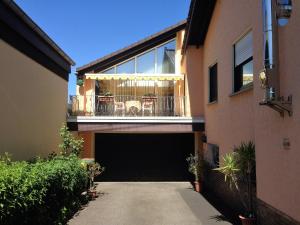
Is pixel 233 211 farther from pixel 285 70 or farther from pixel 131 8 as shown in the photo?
pixel 131 8

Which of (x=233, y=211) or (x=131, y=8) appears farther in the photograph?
(x=131, y=8)

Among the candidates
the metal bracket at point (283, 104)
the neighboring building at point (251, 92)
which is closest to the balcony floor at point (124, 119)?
the neighboring building at point (251, 92)

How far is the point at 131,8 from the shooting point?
1844 centimetres

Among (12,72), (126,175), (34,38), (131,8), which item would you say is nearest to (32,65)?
(34,38)

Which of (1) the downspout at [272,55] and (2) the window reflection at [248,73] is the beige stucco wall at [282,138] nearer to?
(1) the downspout at [272,55]

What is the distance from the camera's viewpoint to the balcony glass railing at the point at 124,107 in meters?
20.3

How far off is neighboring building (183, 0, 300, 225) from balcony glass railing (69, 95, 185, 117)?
2409mm

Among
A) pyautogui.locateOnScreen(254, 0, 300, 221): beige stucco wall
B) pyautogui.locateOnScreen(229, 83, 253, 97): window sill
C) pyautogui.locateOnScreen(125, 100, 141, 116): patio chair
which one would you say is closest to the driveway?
pyautogui.locateOnScreen(254, 0, 300, 221): beige stucco wall

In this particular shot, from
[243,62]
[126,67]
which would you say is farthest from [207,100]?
[126,67]

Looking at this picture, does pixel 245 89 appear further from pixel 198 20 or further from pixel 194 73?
pixel 194 73

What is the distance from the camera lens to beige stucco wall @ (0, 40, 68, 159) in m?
11.4

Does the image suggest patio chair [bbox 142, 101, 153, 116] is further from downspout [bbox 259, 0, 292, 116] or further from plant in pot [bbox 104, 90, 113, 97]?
downspout [bbox 259, 0, 292, 116]

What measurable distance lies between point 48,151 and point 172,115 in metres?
7.96

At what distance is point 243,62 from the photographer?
40.2 feet
